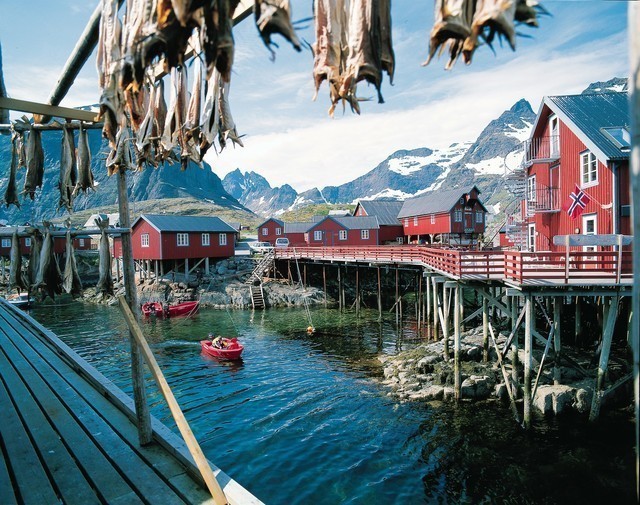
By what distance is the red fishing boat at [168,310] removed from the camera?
115 feet

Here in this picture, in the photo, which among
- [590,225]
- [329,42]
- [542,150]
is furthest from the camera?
[542,150]

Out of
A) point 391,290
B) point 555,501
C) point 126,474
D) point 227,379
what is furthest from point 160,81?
point 391,290

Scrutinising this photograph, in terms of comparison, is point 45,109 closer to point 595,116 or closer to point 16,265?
point 16,265

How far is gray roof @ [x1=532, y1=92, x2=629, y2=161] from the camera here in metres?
18.2

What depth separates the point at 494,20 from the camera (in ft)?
5.68

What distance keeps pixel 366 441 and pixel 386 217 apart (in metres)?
48.8

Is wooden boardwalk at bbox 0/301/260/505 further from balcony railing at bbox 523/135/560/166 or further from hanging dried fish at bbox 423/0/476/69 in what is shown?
balcony railing at bbox 523/135/560/166

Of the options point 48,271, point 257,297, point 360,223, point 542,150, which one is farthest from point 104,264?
point 360,223

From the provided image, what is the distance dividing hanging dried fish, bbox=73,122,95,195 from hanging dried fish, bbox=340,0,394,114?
390 cm

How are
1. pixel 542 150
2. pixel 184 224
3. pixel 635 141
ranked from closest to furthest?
pixel 635 141
pixel 542 150
pixel 184 224

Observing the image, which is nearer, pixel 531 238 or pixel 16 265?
pixel 16 265

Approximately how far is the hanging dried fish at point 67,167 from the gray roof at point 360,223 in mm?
52979

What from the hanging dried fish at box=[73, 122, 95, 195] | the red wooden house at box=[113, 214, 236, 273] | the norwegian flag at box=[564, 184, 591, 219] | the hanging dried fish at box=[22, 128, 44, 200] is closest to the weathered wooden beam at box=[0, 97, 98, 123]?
the hanging dried fish at box=[73, 122, 95, 195]

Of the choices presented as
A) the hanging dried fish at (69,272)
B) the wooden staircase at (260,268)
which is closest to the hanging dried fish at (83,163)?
the hanging dried fish at (69,272)
